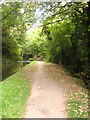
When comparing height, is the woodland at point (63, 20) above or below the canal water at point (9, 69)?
above

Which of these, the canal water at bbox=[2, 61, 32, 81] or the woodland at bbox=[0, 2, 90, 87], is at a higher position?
the woodland at bbox=[0, 2, 90, 87]

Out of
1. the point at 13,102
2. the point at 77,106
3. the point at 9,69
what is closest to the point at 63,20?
the point at 77,106

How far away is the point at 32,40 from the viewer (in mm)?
41969

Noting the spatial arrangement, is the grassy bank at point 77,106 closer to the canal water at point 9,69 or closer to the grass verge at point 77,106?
the grass verge at point 77,106

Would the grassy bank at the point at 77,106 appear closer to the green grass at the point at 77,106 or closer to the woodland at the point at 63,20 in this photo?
the green grass at the point at 77,106

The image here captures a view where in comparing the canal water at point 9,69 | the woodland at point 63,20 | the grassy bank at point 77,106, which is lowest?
the canal water at point 9,69

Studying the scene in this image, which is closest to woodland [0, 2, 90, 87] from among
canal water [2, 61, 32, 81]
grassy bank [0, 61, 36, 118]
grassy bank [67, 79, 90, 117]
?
grassy bank [67, 79, 90, 117]

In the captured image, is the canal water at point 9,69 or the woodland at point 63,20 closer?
the woodland at point 63,20

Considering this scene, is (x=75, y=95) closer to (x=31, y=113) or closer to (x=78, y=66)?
(x=31, y=113)

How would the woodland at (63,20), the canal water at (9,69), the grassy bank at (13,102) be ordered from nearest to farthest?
the grassy bank at (13,102) → the woodland at (63,20) → the canal water at (9,69)

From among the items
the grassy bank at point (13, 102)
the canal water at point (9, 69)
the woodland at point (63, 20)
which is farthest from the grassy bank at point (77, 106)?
the canal water at point (9, 69)

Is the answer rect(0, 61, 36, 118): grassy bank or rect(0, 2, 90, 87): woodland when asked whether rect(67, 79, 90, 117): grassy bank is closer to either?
rect(0, 61, 36, 118): grassy bank

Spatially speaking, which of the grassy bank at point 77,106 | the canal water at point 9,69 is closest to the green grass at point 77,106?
the grassy bank at point 77,106

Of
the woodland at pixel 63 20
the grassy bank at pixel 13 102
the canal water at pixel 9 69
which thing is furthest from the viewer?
the canal water at pixel 9 69
